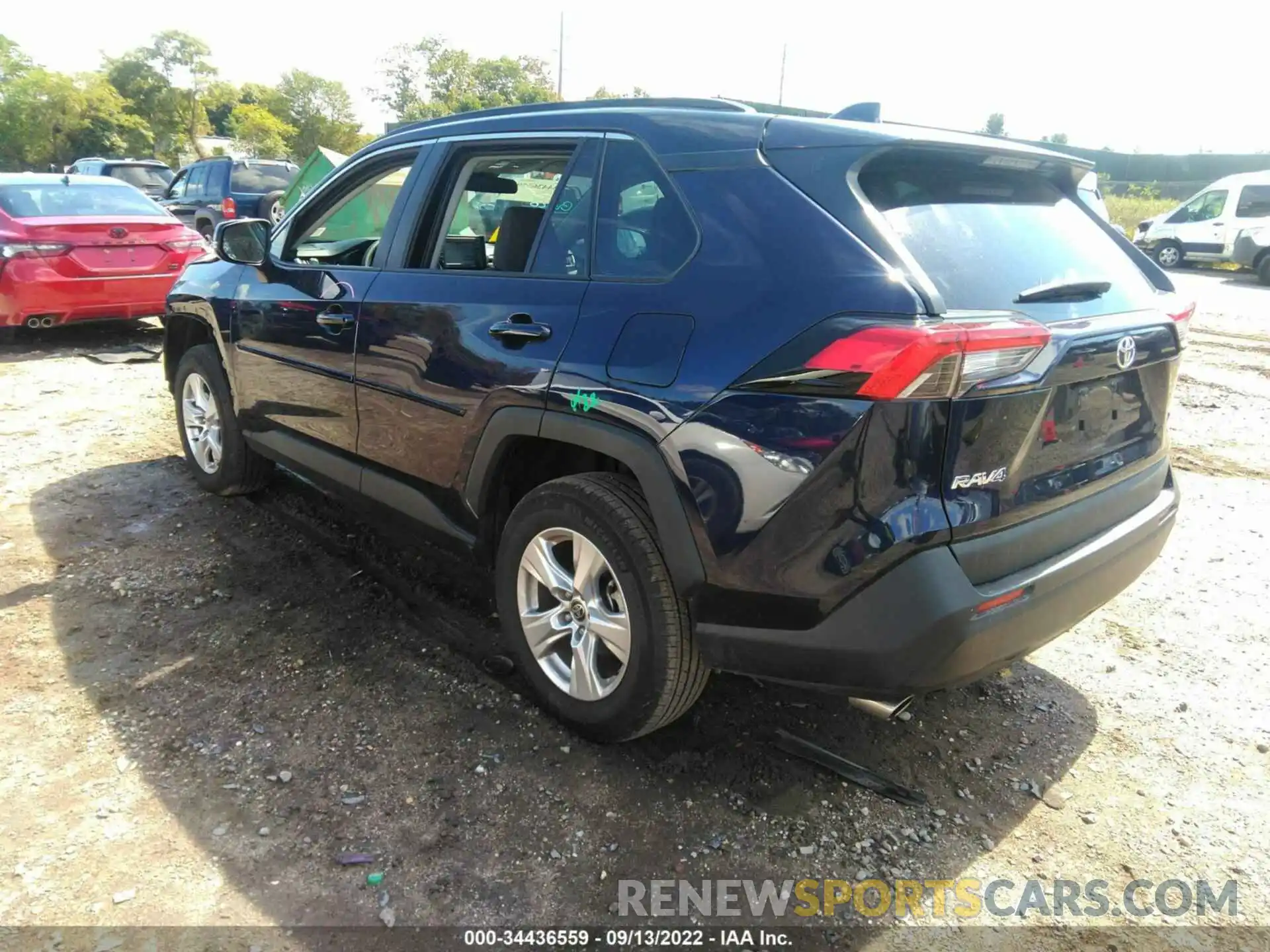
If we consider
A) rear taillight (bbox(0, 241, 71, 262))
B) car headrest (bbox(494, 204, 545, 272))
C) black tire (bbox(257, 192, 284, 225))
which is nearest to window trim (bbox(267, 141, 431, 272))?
car headrest (bbox(494, 204, 545, 272))

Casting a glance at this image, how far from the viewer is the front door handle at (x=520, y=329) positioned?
8.48ft

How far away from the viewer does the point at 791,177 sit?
2168mm

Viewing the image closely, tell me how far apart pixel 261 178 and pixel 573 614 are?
1523 centimetres

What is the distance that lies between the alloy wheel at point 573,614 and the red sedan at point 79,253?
249 inches

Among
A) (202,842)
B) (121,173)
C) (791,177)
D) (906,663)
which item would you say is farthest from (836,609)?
(121,173)

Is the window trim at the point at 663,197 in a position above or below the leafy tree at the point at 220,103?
below

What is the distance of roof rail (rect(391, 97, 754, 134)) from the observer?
8.19 ft

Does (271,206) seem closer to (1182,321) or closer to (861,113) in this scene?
(861,113)

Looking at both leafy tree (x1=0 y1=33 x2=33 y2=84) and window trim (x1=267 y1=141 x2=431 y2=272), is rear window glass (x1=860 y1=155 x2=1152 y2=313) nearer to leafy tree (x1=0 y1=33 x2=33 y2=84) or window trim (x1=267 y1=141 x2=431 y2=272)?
window trim (x1=267 y1=141 x2=431 y2=272)

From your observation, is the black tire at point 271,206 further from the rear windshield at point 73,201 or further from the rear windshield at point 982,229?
the rear windshield at point 982,229

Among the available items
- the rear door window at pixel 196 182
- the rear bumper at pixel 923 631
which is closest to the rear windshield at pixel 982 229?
the rear bumper at pixel 923 631

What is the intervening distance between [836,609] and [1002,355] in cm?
70

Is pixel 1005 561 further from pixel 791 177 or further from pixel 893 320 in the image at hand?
pixel 791 177

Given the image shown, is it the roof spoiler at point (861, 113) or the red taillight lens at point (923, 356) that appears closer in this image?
the red taillight lens at point (923, 356)
